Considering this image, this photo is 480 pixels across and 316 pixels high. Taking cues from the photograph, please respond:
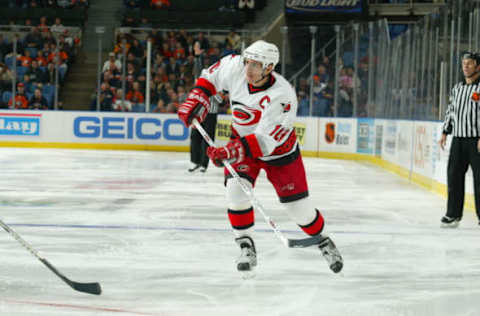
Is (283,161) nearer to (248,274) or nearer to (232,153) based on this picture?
(232,153)

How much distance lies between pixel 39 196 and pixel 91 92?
7.48 m

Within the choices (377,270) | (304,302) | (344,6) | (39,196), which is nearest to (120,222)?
(39,196)

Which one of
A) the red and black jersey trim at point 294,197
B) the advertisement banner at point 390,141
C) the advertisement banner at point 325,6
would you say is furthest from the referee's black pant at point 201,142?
the advertisement banner at point 325,6

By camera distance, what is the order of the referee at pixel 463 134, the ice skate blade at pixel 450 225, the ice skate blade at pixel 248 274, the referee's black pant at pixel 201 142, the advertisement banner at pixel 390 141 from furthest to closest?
the advertisement banner at pixel 390 141, the referee's black pant at pixel 201 142, the ice skate blade at pixel 450 225, the referee at pixel 463 134, the ice skate blade at pixel 248 274

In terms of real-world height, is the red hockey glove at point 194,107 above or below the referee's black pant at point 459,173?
above

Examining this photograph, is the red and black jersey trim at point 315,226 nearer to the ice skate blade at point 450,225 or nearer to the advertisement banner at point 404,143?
the ice skate blade at point 450,225

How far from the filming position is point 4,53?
44.3 feet

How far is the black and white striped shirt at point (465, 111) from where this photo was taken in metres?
5.34

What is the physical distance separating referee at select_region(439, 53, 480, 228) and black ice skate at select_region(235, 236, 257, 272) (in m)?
2.27

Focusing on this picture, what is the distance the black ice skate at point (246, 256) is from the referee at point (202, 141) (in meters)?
5.46

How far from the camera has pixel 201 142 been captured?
935cm

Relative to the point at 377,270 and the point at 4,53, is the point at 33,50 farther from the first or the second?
the point at 377,270

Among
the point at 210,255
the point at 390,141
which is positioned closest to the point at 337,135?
the point at 390,141

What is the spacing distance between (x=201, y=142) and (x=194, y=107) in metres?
5.68
